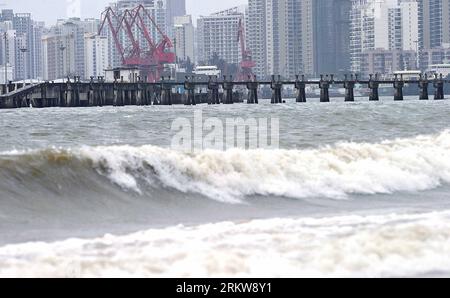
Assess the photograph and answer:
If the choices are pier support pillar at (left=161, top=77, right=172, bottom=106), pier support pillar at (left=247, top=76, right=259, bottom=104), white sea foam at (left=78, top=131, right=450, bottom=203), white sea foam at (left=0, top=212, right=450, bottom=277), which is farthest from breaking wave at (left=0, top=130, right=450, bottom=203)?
pier support pillar at (left=161, top=77, right=172, bottom=106)

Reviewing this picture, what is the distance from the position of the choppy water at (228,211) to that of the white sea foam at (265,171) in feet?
0.14

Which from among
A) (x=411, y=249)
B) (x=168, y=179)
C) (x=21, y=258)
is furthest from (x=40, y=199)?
(x=411, y=249)

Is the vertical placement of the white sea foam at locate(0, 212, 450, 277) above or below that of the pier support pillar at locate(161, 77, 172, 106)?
below

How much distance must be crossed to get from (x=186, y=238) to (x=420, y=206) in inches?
299

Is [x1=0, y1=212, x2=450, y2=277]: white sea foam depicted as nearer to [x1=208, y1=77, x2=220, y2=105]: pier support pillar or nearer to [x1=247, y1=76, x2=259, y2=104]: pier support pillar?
[x1=247, y1=76, x2=259, y2=104]: pier support pillar

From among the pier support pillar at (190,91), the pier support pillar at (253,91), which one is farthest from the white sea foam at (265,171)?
the pier support pillar at (253,91)

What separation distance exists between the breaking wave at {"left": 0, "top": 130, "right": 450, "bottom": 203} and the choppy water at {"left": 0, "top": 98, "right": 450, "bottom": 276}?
0.04m

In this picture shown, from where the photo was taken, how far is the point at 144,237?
733 inches

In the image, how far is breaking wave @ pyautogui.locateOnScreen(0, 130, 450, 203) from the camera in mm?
26328

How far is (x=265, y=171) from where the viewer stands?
28859 mm

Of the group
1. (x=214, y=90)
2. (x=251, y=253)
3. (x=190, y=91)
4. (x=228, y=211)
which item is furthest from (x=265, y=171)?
(x=214, y=90)

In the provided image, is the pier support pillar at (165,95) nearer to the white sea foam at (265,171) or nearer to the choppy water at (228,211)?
the choppy water at (228,211)

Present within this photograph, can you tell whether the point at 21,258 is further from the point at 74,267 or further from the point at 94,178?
the point at 94,178

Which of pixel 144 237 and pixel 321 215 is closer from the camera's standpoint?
pixel 144 237
